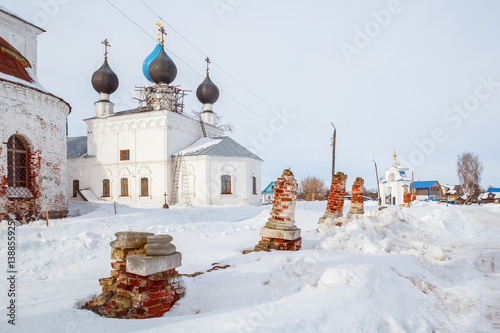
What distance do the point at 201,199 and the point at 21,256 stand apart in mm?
14653

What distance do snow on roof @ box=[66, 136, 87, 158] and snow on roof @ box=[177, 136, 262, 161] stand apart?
29.4 ft

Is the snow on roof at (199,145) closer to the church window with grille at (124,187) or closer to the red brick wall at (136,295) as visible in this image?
the church window with grille at (124,187)

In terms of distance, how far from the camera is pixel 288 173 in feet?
23.1

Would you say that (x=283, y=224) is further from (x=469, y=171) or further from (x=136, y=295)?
(x=469, y=171)

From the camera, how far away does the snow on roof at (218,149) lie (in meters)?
22.3

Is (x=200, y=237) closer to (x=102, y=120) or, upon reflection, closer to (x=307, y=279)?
(x=307, y=279)

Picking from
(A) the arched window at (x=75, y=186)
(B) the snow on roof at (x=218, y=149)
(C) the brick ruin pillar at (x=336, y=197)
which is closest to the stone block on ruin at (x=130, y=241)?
(C) the brick ruin pillar at (x=336, y=197)

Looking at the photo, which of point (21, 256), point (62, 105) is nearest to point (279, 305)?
point (21, 256)

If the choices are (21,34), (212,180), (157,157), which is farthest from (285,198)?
(157,157)

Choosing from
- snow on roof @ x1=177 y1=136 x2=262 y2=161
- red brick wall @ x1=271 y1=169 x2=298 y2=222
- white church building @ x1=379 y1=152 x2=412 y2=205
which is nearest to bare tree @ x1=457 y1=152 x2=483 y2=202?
white church building @ x1=379 y1=152 x2=412 y2=205

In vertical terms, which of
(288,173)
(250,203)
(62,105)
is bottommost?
(250,203)

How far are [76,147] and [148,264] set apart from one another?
2727 centimetres

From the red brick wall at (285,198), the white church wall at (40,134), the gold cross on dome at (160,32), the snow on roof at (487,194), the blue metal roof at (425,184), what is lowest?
the snow on roof at (487,194)

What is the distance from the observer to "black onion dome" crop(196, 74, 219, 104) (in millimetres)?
27453
